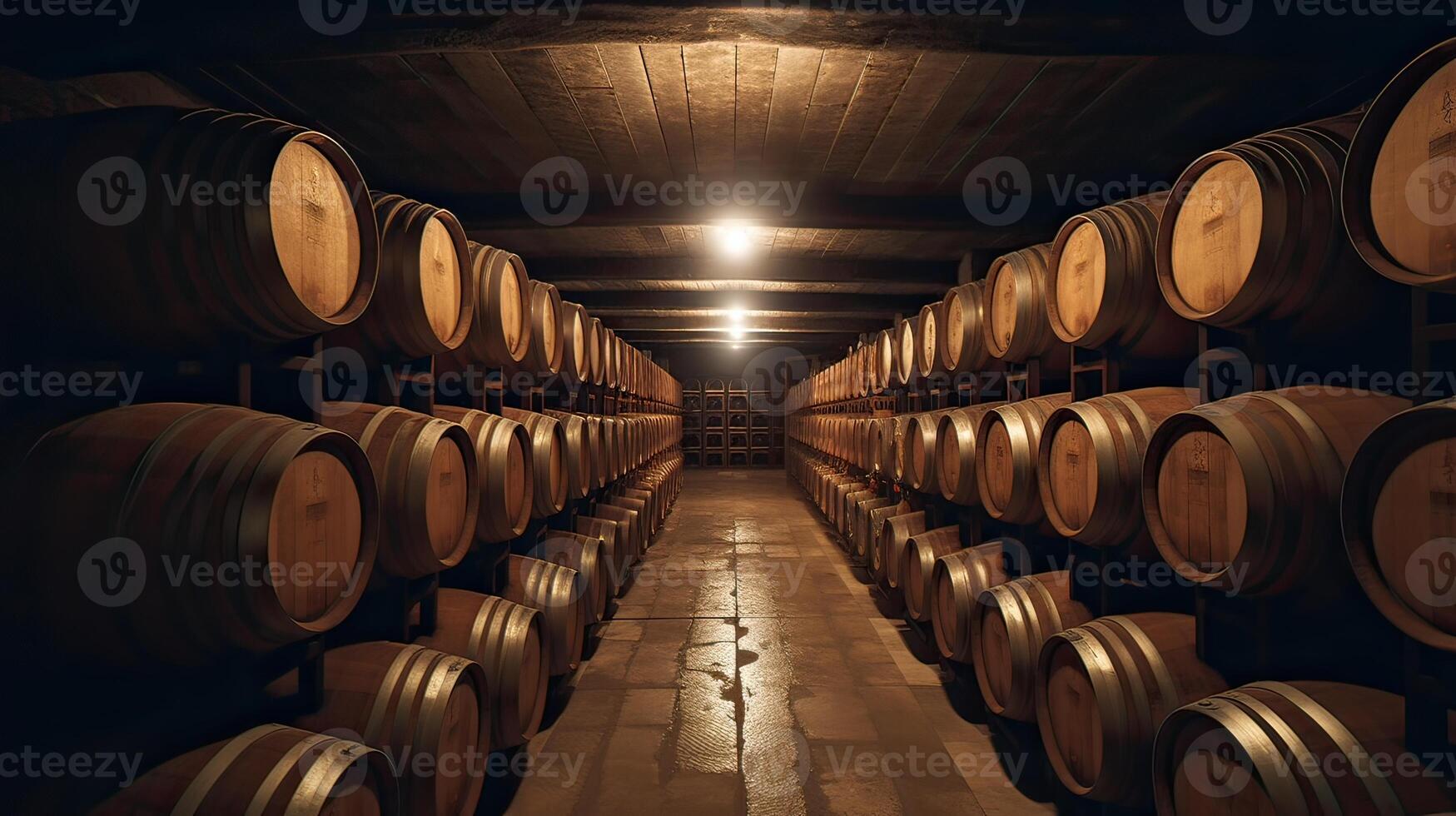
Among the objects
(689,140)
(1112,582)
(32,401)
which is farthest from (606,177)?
(1112,582)

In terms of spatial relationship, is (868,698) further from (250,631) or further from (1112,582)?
(250,631)

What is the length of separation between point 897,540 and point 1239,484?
376 centimetres

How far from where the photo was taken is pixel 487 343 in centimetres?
384

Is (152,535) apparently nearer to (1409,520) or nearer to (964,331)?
(1409,520)

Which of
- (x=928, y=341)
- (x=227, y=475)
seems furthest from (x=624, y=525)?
(x=227, y=475)

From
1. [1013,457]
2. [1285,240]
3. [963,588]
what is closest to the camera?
[1285,240]

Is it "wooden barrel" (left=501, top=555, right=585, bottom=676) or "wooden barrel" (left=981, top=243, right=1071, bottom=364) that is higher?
"wooden barrel" (left=981, top=243, right=1071, bottom=364)

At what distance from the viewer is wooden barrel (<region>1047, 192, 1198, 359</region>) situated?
2.95 m

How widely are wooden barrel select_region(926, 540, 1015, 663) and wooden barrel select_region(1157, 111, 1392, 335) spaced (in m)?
2.17

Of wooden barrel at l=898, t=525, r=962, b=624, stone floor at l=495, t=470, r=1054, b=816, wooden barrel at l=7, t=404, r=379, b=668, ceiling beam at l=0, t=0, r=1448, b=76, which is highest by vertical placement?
ceiling beam at l=0, t=0, r=1448, b=76

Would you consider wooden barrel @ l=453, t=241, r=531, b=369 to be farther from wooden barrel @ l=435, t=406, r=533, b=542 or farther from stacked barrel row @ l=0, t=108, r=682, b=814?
stacked barrel row @ l=0, t=108, r=682, b=814

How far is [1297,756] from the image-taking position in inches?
66.6

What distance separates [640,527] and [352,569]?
5.79m

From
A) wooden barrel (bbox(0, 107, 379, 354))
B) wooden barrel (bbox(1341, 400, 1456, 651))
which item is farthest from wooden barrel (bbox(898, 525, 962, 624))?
wooden barrel (bbox(0, 107, 379, 354))
